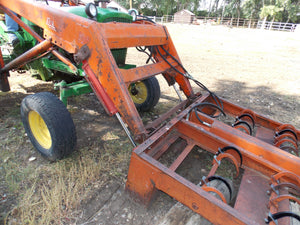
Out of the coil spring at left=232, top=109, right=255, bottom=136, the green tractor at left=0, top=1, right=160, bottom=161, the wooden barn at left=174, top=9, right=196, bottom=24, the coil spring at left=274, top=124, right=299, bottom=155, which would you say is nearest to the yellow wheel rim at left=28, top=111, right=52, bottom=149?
the green tractor at left=0, top=1, right=160, bottom=161

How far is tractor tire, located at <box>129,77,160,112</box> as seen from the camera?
3.56m

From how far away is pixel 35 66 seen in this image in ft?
10.6

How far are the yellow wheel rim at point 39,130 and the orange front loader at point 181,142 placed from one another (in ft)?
2.67

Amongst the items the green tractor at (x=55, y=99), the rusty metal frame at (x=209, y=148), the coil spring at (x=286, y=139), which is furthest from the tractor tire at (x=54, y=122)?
the coil spring at (x=286, y=139)

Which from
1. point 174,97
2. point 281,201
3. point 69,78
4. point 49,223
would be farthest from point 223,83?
point 49,223

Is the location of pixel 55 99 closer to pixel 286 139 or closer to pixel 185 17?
pixel 286 139

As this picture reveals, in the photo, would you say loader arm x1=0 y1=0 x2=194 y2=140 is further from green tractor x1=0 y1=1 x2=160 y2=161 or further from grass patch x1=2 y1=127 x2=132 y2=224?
grass patch x1=2 y1=127 x2=132 y2=224

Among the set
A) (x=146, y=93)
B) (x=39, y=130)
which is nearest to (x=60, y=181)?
(x=39, y=130)

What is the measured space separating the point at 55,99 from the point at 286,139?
263 cm

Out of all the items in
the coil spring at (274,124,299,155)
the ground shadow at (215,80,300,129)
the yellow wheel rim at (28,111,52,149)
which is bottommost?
the ground shadow at (215,80,300,129)

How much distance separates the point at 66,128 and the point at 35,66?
1.70 m

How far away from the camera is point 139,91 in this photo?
377cm

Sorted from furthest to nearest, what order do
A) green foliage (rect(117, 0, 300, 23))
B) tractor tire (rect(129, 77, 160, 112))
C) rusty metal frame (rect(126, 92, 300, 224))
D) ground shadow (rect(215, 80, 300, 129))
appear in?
green foliage (rect(117, 0, 300, 23)) → ground shadow (rect(215, 80, 300, 129)) → tractor tire (rect(129, 77, 160, 112)) → rusty metal frame (rect(126, 92, 300, 224))

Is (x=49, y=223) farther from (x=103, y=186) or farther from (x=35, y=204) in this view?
(x=103, y=186)
